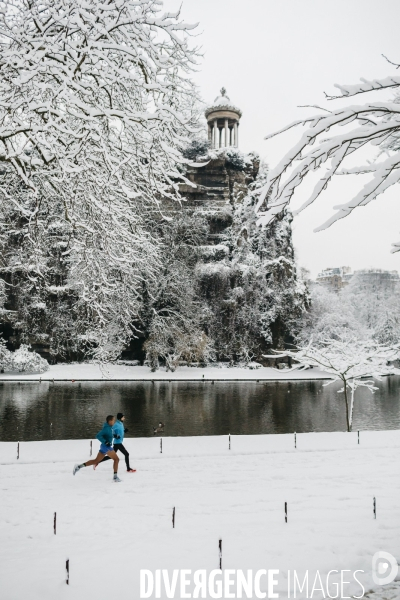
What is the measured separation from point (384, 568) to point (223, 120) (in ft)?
226

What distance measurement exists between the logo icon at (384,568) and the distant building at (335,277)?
14027 cm

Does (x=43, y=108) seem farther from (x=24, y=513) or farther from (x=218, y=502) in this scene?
(x=218, y=502)

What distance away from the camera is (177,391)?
3247 centimetres

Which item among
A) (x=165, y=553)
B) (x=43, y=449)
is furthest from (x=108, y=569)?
(x=43, y=449)

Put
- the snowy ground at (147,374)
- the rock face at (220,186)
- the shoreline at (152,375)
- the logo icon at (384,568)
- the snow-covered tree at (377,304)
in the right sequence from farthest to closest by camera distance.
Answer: the snow-covered tree at (377,304) → the rock face at (220,186) → the snowy ground at (147,374) → the shoreline at (152,375) → the logo icon at (384,568)

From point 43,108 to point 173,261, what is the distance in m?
Answer: 37.0

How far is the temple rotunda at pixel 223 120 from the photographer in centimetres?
6606

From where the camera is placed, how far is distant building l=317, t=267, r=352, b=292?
14388cm

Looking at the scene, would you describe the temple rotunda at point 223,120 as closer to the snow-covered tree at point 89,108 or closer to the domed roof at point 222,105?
the domed roof at point 222,105

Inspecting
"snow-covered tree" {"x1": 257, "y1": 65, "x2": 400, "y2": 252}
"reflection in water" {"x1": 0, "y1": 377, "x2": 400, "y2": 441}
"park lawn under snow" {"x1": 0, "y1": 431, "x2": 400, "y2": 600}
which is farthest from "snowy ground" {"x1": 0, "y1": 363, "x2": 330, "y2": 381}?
"snow-covered tree" {"x1": 257, "y1": 65, "x2": 400, "y2": 252}

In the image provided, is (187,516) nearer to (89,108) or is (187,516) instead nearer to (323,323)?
(89,108)

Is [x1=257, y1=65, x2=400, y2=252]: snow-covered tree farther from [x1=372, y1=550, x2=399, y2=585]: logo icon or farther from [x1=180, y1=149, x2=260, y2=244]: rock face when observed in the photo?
[x1=180, y1=149, x2=260, y2=244]: rock face

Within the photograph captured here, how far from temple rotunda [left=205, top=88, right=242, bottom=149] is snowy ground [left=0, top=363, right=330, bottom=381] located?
117 ft

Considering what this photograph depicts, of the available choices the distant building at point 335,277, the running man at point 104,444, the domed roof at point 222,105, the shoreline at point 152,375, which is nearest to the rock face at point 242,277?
the shoreline at point 152,375
